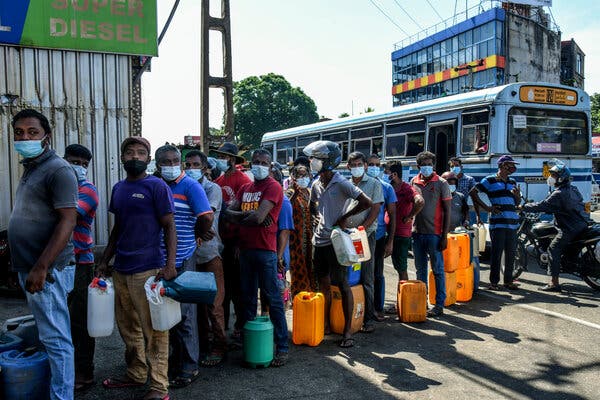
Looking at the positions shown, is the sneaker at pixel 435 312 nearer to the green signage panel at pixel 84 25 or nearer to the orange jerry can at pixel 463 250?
the orange jerry can at pixel 463 250

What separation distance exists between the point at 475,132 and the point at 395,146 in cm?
250

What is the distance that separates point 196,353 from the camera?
4426mm

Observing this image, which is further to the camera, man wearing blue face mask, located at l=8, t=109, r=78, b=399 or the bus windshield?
the bus windshield

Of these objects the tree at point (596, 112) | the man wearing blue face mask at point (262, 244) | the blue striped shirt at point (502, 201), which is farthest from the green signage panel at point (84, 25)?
the tree at point (596, 112)

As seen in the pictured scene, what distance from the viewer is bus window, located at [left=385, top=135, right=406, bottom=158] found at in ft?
40.9

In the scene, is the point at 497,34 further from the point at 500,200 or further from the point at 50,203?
the point at 50,203

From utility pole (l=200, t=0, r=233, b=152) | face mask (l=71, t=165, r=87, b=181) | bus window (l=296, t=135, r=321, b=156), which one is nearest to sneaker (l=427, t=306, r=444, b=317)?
face mask (l=71, t=165, r=87, b=181)

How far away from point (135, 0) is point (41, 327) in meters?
6.09

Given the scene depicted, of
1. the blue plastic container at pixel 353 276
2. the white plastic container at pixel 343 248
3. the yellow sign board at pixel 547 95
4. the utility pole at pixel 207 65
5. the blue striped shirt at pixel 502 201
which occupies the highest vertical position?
the utility pole at pixel 207 65

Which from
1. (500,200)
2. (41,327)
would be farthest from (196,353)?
(500,200)

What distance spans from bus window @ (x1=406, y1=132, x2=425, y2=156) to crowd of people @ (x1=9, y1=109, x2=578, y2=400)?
504cm

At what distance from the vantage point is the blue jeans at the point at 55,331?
3.39 m

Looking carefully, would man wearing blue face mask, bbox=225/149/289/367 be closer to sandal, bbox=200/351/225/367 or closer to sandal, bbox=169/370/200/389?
sandal, bbox=200/351/225/367

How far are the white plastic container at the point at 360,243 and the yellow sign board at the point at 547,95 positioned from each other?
20.9ft
